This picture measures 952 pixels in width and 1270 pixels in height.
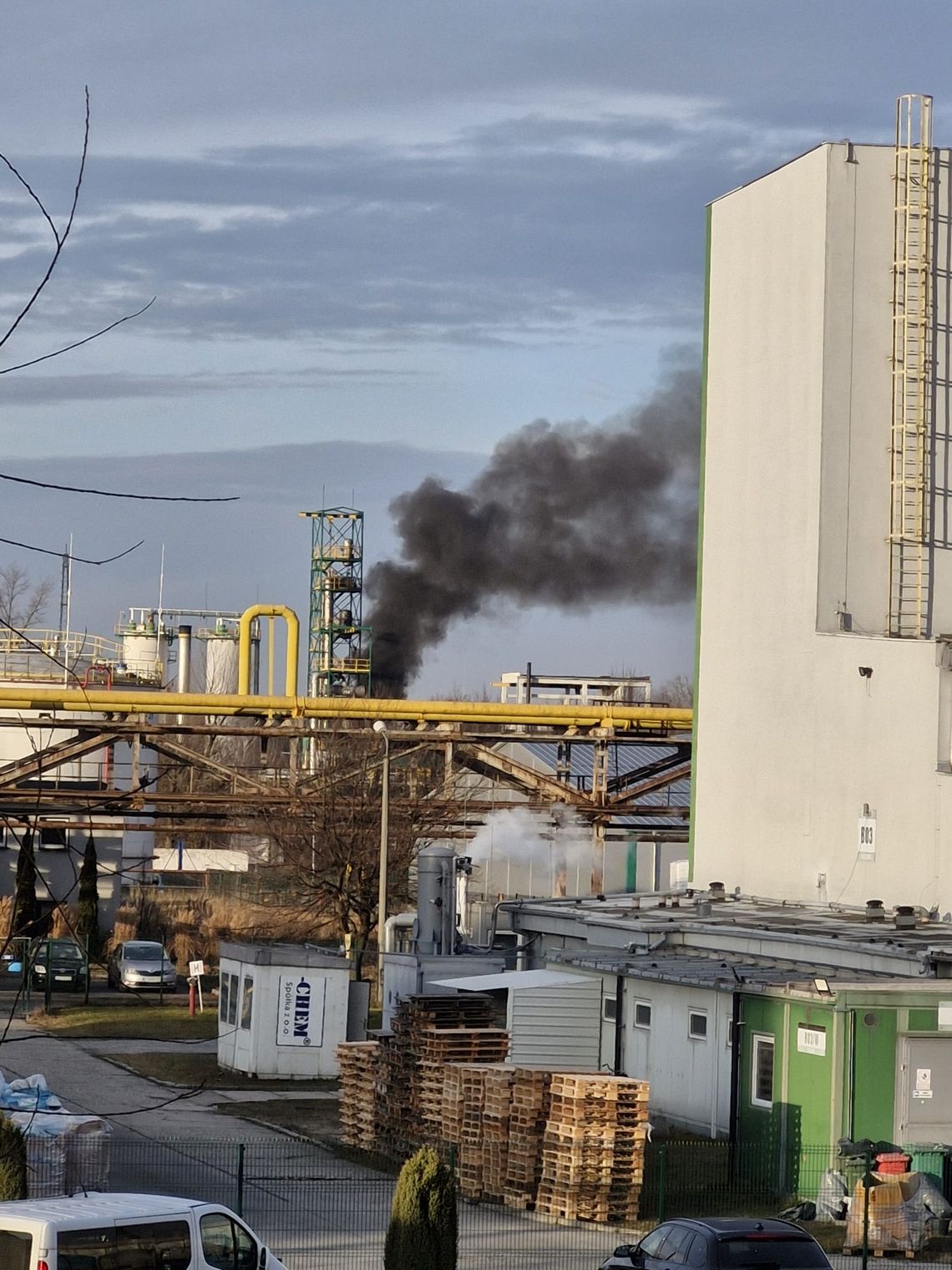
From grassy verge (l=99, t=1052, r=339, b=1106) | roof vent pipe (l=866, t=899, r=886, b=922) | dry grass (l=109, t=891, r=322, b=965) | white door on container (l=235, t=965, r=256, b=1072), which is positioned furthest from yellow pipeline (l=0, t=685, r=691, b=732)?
roof vent pipe (l=866, t=899, r=886, b=922)

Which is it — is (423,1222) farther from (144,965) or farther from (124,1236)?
(144,965)

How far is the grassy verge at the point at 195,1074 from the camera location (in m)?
34.6

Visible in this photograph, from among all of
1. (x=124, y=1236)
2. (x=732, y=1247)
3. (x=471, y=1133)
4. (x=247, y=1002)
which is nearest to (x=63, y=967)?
(x=247, y=1002)

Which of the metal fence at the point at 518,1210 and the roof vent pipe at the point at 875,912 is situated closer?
the metal fence at the point at 518,1210

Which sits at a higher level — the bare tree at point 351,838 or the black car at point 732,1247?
the bare tree at point 351,838

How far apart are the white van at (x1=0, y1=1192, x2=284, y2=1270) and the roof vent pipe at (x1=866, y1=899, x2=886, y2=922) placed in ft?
64.5

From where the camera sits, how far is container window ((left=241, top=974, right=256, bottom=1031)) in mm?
35531

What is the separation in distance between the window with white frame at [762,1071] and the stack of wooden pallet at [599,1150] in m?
3.46

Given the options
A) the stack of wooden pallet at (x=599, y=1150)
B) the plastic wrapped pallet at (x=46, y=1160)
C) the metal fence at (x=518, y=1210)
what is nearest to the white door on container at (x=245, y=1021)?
the metal fence at (x=518, y=1210)

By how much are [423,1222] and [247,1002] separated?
18.3 m

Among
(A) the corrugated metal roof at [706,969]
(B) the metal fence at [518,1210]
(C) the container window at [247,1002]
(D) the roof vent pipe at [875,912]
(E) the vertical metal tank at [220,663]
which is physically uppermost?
(E) the vertical metal tank at [220,663]

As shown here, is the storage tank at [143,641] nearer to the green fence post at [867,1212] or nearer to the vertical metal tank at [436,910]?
the vertical metal tank at [436,910]

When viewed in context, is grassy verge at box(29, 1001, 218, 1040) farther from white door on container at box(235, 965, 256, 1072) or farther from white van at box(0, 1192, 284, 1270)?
white van at box(0, 1192, 284, 1270)

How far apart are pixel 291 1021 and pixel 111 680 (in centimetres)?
3806
